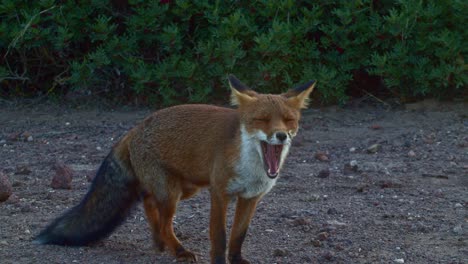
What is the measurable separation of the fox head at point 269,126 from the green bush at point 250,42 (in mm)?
4098

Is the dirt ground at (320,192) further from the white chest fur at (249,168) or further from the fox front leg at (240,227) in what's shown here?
the white chest fur at (249,168)

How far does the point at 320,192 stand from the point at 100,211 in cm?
227

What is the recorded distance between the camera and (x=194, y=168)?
606cm

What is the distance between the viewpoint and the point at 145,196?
20.7ft

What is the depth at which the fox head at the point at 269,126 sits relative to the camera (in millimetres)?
5586

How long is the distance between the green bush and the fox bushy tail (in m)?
3.91

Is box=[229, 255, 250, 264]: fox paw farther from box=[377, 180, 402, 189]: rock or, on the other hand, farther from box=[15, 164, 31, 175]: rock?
box=[15, 164, 31, 175]: rock

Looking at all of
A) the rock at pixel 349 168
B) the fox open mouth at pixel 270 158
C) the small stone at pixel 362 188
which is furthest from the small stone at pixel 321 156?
the fox open mouth at pixel 270 158

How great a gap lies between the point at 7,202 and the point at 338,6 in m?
5.15

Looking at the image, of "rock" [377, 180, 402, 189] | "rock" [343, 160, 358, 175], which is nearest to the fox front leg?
"rock" [377, 180, 402, 189]

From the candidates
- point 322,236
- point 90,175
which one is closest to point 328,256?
point 322,236

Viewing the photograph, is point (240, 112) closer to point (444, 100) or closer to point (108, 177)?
point (108, 177)

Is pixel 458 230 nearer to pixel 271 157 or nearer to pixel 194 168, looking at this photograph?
pixel 271 157

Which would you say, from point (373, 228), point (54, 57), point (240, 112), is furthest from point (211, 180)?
point (54, 57)
